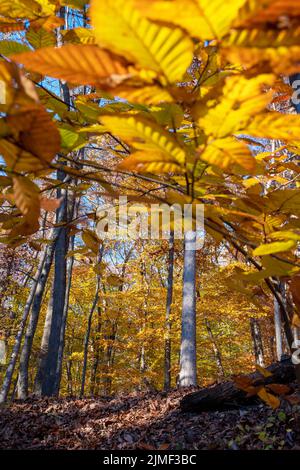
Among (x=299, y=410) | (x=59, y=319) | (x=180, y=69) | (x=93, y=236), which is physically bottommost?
(x=299, y=410)

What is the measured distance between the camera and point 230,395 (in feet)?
8.69

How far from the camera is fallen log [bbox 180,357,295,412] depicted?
2.63 meters

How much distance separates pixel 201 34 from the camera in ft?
1.15

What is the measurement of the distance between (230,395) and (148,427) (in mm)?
688

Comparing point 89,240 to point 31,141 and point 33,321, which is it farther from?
point 33,321

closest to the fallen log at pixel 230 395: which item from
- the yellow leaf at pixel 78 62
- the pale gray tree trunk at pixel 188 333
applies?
the yellow leaf at pixel 78 62

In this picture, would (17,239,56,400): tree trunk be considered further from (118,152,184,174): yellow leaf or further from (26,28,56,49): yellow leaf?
(118,152,184,174): yellow leaf

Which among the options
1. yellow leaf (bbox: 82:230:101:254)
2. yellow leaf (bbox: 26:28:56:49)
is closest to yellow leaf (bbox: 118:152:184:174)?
yellow leaf (bbox: 26:28:56:49)

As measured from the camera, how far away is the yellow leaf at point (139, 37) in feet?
1.07

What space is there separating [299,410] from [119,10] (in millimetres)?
2373

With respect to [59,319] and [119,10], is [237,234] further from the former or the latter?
[59,319]

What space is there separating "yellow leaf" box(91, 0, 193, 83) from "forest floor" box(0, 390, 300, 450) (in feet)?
6.28

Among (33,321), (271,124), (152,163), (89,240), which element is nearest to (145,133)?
(152,163)

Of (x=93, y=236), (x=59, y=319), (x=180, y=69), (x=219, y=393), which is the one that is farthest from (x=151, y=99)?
(x=59, y=319)
